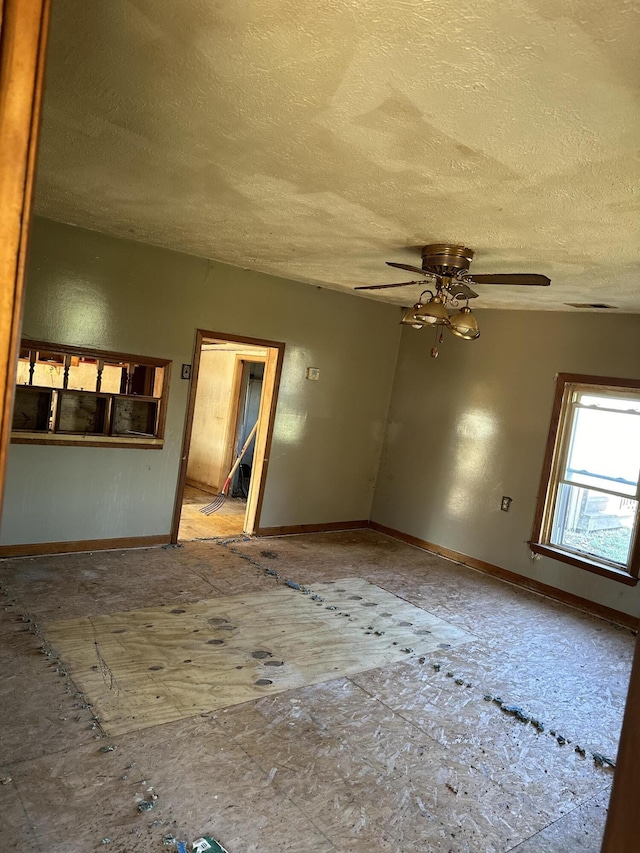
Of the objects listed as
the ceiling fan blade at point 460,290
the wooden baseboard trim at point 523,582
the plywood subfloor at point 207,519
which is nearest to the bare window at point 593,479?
the wooden baseboard trim at point 523,582

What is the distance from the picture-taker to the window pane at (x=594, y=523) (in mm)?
5164

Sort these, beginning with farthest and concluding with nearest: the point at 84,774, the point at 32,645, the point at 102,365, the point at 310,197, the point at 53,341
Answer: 1. the point at 102,365
2. the point at 53,341
3. the point at 32,645
4. the point at 310,197
5. the point at 84,774

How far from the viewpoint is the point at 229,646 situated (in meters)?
3.74

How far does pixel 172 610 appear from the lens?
13.6 ft

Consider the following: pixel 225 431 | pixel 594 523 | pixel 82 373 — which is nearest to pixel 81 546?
pixel 82 373

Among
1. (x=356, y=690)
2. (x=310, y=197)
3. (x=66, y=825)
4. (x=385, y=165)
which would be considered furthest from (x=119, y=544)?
(x=385, y=165)

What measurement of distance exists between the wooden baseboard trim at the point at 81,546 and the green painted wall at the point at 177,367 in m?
0.05

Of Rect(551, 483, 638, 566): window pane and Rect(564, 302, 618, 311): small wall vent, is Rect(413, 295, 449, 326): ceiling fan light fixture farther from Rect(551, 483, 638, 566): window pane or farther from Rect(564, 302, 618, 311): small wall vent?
Rect(551, 483, 638, 566): window pane

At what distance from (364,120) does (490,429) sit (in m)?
4.48

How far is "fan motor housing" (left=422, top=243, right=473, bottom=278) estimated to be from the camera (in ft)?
12.0

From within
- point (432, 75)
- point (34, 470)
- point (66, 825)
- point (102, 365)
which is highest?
point (432, 75)

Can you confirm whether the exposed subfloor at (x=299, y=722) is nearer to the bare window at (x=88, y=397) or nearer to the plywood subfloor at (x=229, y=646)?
the plywood subfloor at (x=229, y=646)

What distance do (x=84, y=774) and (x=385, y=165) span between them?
279cm

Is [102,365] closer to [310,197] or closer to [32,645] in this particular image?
[32,645]
